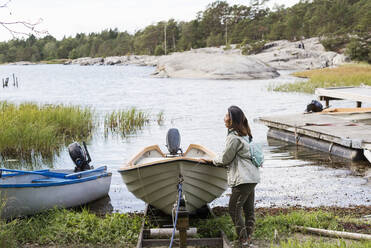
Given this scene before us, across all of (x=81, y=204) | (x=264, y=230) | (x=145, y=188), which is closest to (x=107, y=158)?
(x=81, y=204)

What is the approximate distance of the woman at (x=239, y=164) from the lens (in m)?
6.13

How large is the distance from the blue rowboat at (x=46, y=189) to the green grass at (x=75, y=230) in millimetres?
345

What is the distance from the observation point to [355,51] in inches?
2384

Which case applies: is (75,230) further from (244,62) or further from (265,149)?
(244,62)

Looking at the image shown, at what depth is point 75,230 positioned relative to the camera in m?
6.85

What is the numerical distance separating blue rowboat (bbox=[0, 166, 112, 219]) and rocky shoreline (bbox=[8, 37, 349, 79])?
43421 mm

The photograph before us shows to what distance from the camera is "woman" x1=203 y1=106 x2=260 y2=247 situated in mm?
6133

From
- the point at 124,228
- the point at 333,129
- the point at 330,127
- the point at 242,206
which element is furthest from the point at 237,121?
the point at 330,127

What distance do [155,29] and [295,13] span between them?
40.8m

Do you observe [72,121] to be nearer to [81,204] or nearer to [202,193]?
[81,204]

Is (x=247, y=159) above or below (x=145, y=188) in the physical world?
above

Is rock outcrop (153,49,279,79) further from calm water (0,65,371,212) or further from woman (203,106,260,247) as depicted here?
woman (203,106,260,247)

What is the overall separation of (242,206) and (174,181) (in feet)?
3.37

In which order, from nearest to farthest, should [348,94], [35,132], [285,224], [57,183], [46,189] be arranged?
[285,224] → [46,189] → [57,183] → [35,132] → [348,94]
